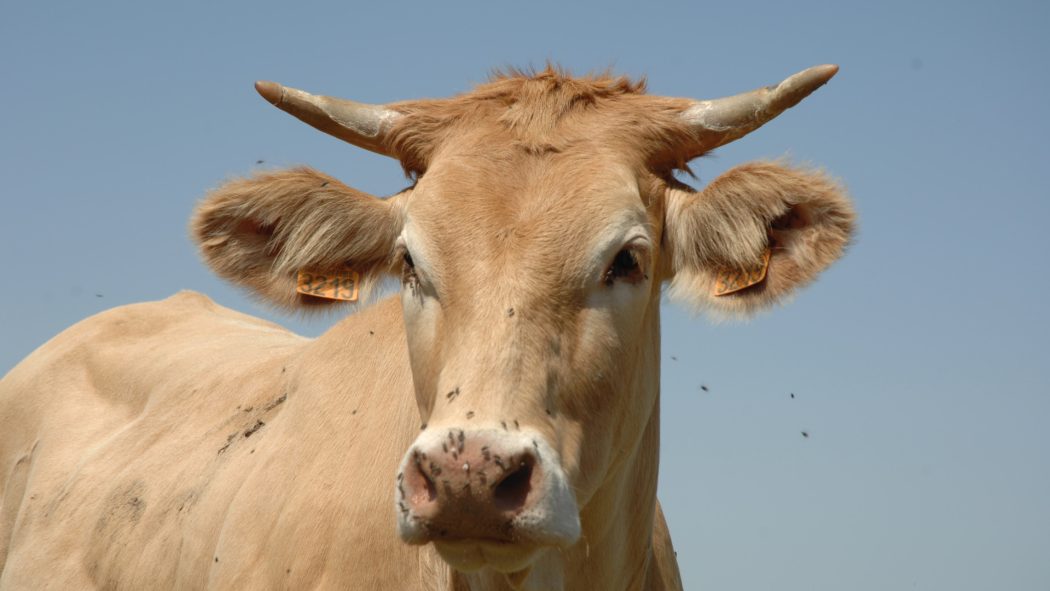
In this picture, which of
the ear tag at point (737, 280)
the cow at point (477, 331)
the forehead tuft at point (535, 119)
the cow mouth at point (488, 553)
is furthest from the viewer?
the ear tag at point (737, 280)

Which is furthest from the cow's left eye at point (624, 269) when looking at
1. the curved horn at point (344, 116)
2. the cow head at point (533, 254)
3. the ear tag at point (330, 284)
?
the ear tag at point (330, 284)

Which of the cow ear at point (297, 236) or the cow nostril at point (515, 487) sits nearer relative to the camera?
the cow nostril at point (515, 487)

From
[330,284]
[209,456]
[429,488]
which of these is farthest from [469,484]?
[209,456]

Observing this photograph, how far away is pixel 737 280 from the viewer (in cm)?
476

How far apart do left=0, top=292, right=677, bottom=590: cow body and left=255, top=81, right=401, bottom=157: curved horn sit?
829 millimetres

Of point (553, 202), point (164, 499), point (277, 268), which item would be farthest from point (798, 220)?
point (164, 499)

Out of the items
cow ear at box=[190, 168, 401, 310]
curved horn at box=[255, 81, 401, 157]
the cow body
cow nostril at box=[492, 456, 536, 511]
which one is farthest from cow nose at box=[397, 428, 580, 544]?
curved horn at box=[255, 81, 401, 157]

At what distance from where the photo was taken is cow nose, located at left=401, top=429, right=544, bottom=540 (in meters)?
3.41

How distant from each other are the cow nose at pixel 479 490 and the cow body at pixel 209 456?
94cm

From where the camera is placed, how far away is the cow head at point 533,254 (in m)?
3.55

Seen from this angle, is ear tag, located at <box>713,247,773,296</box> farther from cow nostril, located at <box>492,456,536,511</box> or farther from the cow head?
cow nostril, located at <box>492,456,536,511</box>

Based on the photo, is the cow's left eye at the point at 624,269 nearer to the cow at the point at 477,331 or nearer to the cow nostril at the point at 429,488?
the cow at the point at 477,331

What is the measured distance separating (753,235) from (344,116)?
5.34 feet

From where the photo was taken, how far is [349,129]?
16.2 ft
